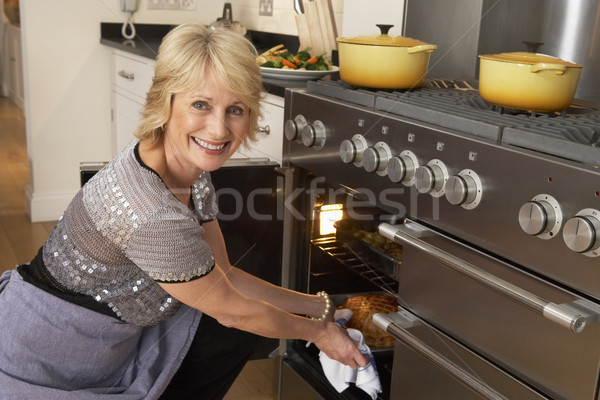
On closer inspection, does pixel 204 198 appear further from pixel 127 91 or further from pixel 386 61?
pixel 127 91

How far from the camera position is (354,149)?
4.66 feet

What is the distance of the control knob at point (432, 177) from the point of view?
1211 millimetres

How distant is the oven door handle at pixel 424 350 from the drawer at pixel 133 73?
72.1 inches

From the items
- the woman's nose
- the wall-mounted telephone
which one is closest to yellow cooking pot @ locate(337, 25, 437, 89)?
the woman's nose

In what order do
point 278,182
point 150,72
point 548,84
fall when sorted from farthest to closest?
point 150,72 < point 278,182 < point 548,84

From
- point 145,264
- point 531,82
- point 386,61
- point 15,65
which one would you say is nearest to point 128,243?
point 145,264

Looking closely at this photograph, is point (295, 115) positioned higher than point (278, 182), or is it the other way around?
point (295, 115)

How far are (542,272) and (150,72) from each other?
2.18 metres

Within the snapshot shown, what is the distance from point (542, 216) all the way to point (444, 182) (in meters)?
0.24

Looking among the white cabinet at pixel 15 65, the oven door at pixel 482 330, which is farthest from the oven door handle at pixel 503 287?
Result: the white cabinet at pixel 15 65

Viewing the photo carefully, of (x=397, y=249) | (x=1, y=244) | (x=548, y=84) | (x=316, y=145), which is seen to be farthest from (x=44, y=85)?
(x=548, y=84)

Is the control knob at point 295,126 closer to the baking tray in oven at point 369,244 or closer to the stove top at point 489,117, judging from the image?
the stove top at point 489,117

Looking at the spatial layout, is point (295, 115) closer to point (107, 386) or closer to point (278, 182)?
point (278, 182)

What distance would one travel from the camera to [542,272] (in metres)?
1.05
